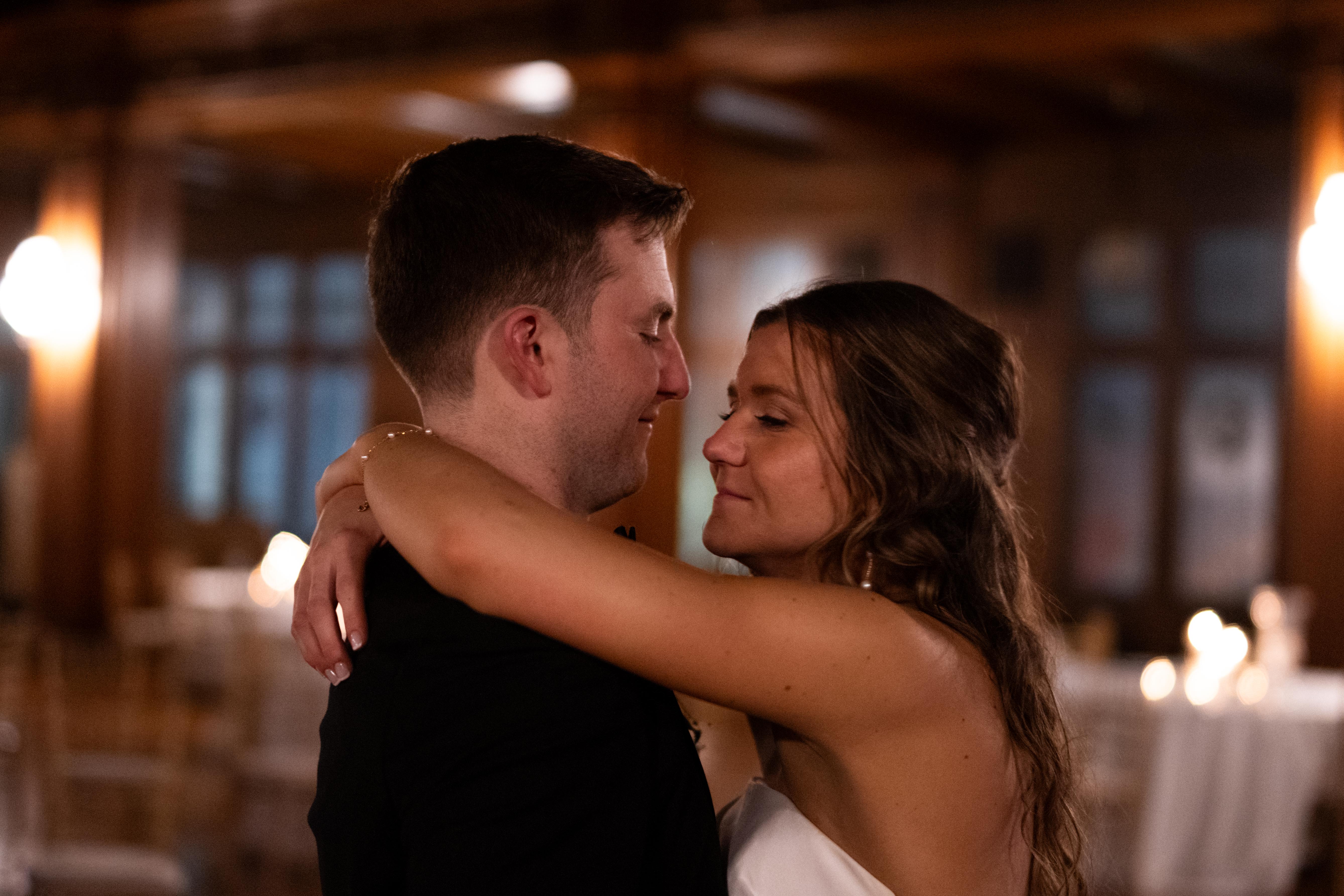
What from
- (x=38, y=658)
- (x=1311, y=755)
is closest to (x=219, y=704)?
(x=38, y=658)

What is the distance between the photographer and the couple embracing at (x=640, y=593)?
1.17 metres

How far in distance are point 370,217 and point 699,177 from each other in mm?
7723

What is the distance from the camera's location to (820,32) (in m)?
6.93

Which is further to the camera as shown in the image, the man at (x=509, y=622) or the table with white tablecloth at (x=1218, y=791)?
the table with white tablecloth at (x=1218, y=791)

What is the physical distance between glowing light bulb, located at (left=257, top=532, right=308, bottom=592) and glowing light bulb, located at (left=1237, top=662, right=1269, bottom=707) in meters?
4.89

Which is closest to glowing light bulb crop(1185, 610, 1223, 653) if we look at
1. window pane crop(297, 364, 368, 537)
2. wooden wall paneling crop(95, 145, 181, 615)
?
wooden wall paneling crop(95, 145, 181, 615)

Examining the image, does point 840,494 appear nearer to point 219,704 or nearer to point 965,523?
point 965,523

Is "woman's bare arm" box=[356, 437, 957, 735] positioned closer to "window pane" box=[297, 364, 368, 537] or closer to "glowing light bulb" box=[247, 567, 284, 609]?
"glowing light bulb" box=[247, 567, 284, 609]

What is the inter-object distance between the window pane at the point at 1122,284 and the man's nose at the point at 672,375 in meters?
9.01

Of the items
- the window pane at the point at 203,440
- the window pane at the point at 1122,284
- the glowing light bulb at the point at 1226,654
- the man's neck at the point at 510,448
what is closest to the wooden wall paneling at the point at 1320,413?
the glowing light bulb at the point at 1226,654

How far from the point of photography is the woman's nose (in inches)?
59.6

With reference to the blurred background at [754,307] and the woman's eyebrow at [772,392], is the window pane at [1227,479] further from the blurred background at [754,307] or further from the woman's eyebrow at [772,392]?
the woman's eyebrow at [772,392]

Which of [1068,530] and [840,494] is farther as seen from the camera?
[1068,530]

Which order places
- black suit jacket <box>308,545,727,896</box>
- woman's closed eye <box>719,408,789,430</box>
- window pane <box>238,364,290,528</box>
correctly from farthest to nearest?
window pane <box>238,364,290,528</box> → woman's closed eye <box>719,408,789,430</box> → black suit jacket <box>308,545,727,896</box>
